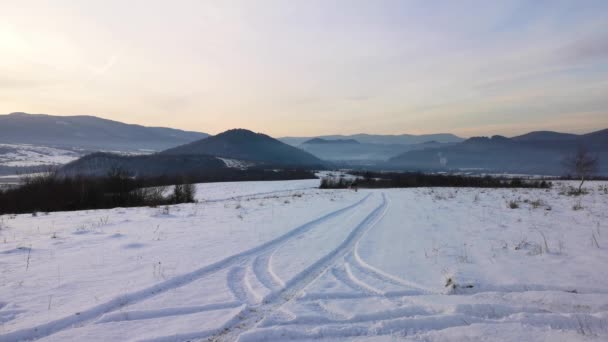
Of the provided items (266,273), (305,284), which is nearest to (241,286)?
(266,273)

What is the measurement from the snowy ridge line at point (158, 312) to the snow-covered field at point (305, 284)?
0.02m

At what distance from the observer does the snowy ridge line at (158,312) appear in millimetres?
3583

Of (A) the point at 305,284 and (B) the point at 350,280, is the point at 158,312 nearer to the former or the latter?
(A) the point at 305,284

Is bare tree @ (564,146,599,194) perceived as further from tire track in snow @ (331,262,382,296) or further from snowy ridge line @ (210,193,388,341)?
tire track in snow @ (331,262,382,296)

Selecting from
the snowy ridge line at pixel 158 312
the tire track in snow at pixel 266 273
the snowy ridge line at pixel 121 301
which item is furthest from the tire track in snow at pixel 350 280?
the snowy ridge line at pixel 121 301

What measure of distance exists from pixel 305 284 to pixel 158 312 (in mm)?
2175

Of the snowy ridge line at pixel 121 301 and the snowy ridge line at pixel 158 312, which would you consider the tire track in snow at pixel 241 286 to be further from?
the snowy ridge line at pixel 121 301

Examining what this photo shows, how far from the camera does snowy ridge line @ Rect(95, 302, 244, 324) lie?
11.8 ft

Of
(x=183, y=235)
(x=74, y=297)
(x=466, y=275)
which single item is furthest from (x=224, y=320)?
(x=183, y=235)

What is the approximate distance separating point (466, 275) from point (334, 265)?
2.32 m

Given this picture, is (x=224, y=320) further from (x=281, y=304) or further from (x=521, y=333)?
(x=521, y=333)

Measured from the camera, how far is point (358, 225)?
1027 cm

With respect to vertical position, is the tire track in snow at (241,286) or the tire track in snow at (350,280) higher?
the tire track in snow at (241,286)

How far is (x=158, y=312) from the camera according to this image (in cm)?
375
